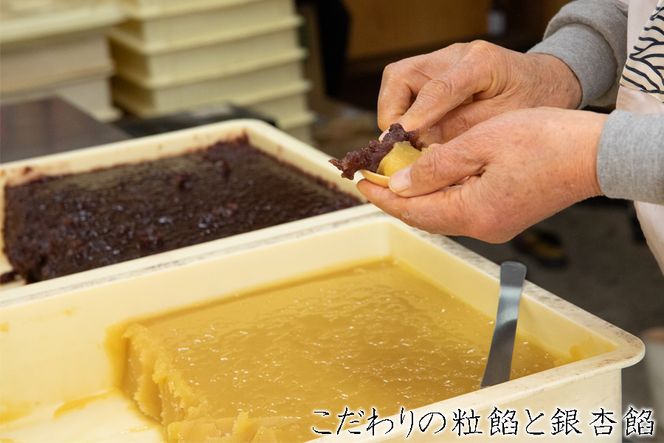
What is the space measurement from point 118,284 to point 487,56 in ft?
A: 2.16

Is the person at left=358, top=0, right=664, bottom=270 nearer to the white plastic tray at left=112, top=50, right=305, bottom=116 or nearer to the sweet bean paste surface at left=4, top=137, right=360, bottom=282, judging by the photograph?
the sweet bean paste surface at left=4, top=137, right=360, bottom=282

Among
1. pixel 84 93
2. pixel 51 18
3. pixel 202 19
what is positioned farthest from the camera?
pixel 202 19

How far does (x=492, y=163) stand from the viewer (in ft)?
3.43

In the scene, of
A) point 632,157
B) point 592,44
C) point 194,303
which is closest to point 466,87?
point 592,44

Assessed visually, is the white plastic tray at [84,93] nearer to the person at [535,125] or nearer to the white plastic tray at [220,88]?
the white plastic tray at [220,88]

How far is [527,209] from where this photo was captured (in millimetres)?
1045

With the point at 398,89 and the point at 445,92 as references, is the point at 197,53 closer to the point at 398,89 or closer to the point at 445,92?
the point at 398,89

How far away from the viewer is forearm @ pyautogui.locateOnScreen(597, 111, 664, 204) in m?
0.96

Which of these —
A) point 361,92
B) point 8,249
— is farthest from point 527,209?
point 361,92

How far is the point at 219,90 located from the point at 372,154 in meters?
2.01

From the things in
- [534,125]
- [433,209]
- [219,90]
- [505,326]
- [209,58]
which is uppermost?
[534,125]

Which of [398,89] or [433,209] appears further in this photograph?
[398,89]

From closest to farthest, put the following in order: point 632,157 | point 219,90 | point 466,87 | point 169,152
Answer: point 632,157
point 466,87
point 169,152
point 219,90

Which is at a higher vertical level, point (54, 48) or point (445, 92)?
point (445, 92)
